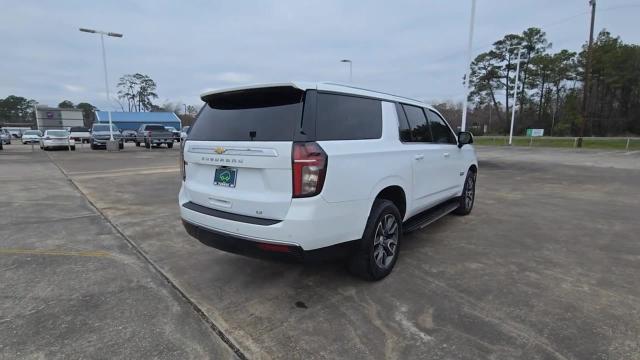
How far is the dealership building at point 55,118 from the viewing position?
4622 centimetres

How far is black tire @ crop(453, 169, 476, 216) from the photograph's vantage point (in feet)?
19.3

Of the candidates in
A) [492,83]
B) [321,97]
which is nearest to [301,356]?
[321,97]

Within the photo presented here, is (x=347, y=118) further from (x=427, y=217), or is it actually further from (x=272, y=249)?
(x=427, y=217)

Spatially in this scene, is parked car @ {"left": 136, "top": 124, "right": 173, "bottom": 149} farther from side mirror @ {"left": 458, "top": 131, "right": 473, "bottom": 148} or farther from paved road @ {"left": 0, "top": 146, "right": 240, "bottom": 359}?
side mirror @ {"left": 458, "top": 131, "right": 473, "bottom": 148}

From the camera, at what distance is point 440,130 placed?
16.4 ft

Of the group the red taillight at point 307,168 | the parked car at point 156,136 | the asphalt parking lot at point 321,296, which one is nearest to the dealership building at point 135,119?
the parked car at point 156,136

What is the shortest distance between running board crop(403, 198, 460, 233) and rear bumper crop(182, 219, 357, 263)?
1.16 m

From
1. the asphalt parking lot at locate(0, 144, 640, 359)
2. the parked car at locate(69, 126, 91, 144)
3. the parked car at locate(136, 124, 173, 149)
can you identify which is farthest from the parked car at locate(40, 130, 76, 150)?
the asphalt parking lot at locate(0, 144, 640, 359)

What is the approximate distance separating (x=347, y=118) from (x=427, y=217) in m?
1.92

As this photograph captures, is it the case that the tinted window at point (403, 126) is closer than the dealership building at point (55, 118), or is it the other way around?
the tinted window at point (403, 126)

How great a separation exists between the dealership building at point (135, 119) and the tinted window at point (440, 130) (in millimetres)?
57989

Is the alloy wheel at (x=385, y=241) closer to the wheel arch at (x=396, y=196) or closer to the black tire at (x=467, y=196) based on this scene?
the wheel arch at (x=396, y=196)

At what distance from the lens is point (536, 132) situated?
126 feet

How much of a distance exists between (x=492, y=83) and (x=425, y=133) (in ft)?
206
